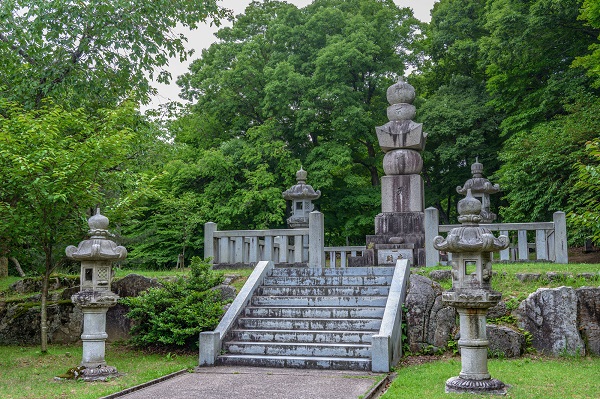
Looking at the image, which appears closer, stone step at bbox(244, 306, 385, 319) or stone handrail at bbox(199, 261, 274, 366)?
stone handrail at bbox(199, 261, 274, 366)

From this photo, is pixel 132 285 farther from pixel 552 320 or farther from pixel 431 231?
pixel 552 320

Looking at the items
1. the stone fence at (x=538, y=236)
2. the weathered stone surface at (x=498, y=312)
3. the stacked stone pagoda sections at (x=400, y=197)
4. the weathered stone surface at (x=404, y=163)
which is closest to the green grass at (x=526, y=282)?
the weathered stone surface at (x=498, y=312)

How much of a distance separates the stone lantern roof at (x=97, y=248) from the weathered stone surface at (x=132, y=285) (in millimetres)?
2794

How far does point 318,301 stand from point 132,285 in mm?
4139

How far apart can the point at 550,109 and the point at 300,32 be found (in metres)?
11.0

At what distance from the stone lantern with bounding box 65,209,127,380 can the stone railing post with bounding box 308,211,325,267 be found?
4.57m

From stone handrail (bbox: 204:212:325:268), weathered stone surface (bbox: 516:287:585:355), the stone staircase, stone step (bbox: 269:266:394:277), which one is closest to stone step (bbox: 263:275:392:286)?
the stone staircase

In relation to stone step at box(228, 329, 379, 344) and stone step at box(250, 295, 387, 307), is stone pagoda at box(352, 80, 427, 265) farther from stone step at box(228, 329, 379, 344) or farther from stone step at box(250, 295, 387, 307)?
stone step at box(228, 329, 379, 344)

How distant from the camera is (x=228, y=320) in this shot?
9.91m

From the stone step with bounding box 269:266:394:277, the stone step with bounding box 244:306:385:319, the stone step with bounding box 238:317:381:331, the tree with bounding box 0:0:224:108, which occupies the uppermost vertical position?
the tree with bounding box 0:0:224:108

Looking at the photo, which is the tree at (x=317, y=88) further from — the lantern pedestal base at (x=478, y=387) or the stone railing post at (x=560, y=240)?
the lantern pedestal base at (x=478, y=387)

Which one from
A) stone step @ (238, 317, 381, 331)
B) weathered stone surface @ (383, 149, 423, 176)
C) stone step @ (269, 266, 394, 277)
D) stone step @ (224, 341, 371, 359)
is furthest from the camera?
weathered stone surface @ (383, 149, 423, 176)

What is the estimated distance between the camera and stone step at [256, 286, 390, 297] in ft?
34.5

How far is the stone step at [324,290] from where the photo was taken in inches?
415
